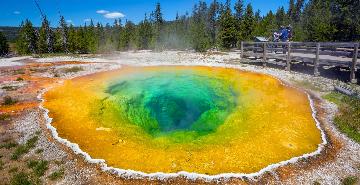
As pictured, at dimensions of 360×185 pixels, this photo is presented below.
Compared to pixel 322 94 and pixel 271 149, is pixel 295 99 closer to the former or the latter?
pixel 322 94

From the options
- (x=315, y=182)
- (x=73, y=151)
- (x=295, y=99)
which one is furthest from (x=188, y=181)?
(x=295, y=99)

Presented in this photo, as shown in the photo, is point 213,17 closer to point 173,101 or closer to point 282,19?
point 282,19

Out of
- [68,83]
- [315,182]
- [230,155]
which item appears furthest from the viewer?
[68,83]

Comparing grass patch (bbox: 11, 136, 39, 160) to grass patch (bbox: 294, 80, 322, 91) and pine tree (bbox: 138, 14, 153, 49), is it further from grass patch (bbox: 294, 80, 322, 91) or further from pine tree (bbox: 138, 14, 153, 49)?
pine tree (bbox: 138, 14, 153, 49)

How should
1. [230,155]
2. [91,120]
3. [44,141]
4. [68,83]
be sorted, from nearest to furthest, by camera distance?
1. [230,155]
2. [44,141]
3. [91,120]
4. [68,83]

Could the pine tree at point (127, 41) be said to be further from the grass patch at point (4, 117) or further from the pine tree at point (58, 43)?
the grass patch at point (4, 117)

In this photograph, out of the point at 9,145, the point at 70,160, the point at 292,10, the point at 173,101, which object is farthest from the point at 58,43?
the point at 292,10
